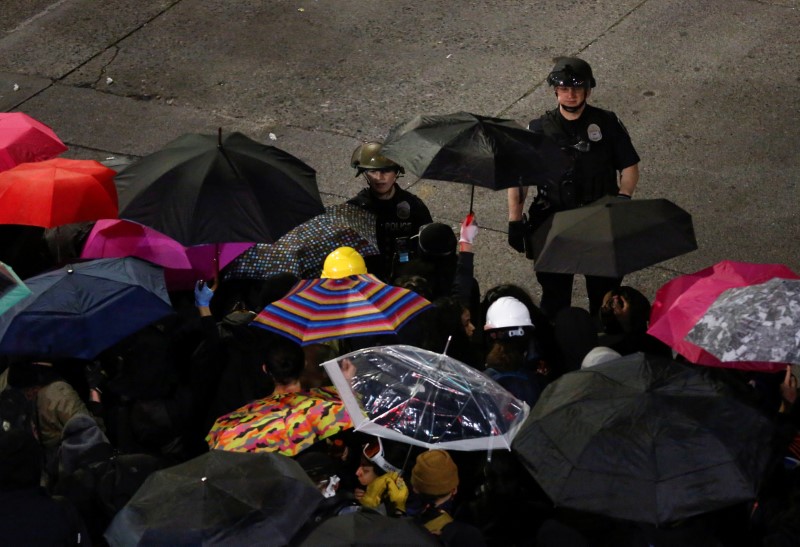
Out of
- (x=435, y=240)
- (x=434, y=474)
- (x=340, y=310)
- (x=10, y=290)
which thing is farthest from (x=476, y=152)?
(x=10, y=290)

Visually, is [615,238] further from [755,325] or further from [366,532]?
[366,532]

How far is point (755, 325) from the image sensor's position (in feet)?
15.2

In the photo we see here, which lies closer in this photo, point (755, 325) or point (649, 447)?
point (649, 447)

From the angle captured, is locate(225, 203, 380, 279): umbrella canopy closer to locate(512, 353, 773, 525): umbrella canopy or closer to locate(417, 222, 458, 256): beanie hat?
locate(417, 222, 458, 256): beanie hat

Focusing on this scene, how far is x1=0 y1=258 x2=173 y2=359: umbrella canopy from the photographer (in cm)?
498

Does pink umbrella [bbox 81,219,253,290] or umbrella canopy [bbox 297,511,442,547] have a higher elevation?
umbrella canopy [bbox 297,511,442,547]

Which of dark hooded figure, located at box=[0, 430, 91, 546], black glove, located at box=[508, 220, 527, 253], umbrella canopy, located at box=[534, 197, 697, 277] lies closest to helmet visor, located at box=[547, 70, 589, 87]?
black glove, located at box=[508, 220, 527, 253]

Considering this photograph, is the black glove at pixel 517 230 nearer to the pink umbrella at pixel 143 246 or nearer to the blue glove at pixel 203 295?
the pink umbrella at pixel 143 246

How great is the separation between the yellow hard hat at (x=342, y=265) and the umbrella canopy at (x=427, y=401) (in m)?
0.74

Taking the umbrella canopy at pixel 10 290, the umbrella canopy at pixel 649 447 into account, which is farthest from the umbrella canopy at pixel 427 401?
the umbrella canopy at pixel 10 290

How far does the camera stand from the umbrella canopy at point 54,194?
5836 millimetres

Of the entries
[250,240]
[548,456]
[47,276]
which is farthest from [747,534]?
[47,276]

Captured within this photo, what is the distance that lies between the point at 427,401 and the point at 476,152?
1669 mm

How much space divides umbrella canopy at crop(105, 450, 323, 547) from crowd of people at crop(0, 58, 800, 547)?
20cm
